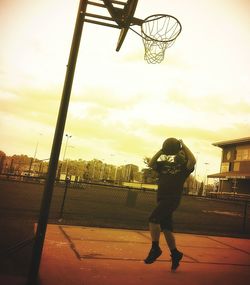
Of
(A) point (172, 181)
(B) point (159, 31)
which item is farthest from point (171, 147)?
(B) point (159, 31)

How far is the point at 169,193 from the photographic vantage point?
4637 millimetres

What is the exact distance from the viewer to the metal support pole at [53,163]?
3.59 metres

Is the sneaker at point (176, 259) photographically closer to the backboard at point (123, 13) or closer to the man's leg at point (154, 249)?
the man's leg at point (154, 249)

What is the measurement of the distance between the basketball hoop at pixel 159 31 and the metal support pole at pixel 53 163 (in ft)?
5.11

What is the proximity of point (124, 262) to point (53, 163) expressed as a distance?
2.05 metres

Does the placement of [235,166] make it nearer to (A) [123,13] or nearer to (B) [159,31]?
(B) [159,31]

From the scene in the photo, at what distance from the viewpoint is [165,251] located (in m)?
5.82

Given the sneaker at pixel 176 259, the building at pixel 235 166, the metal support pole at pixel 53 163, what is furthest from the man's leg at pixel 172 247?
the building at pixel 235 166

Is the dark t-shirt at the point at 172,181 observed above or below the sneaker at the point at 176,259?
above

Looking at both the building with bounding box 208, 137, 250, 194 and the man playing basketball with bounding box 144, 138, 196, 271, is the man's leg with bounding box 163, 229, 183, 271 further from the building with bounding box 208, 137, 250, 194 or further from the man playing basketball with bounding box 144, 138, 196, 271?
the building with bounding box 208, 137, 250, 194

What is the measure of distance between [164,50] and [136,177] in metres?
157

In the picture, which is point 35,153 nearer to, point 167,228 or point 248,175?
point 248,175

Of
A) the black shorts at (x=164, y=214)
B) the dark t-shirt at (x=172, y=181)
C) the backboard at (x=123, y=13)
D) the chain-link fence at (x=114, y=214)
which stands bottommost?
the chain-link fence at (x=114, y=214)

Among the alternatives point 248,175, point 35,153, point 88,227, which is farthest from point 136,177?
point 88,227
